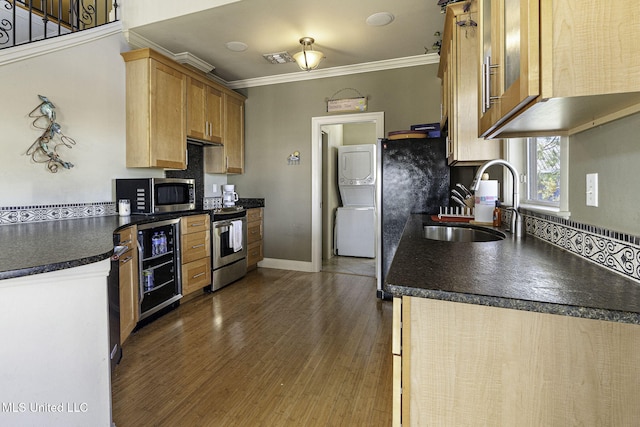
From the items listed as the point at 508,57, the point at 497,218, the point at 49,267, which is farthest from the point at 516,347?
the point at 497,218

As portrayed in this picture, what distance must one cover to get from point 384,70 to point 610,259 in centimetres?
364

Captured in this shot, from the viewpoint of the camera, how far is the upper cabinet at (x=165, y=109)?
3152mm

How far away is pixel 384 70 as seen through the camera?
407 centimetres

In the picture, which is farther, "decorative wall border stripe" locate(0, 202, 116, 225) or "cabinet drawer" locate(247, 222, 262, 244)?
"cabinet drawer" locate(247, 222, 262, 244)

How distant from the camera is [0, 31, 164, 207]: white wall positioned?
240cm

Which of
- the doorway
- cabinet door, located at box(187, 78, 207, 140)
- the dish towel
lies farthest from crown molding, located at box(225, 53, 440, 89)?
the dish towel

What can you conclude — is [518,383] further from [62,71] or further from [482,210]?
[62,71]

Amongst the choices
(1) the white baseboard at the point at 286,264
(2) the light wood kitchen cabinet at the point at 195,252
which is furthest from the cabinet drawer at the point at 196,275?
(1) the white baseboard at the point at 286,264

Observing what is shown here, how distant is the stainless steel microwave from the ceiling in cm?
146

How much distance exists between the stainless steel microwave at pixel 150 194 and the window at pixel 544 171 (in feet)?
9.89

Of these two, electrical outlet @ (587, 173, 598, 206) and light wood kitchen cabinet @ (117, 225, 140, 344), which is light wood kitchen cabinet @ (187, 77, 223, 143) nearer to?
light wood kitchen cabinet @ (117, 225, 140, 344)

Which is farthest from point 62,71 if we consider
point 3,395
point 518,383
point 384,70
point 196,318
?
point 518,383

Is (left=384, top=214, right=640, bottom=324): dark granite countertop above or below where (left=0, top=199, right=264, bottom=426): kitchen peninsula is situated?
above

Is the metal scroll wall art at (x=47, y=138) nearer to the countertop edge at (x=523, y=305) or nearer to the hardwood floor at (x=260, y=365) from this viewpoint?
the hardwood floor at (x=260, y=365)
